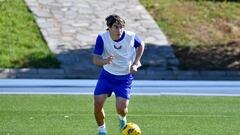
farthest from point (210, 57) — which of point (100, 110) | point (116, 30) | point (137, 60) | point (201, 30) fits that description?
point (116, 30)

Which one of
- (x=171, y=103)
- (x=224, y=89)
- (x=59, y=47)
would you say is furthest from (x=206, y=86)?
(x=59, y=47)

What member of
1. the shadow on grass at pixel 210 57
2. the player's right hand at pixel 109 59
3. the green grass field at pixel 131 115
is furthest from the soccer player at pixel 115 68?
the shadow on grass at pixel 210 57

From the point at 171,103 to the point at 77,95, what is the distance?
236cm

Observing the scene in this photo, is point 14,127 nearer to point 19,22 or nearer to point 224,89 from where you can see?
point 224,89

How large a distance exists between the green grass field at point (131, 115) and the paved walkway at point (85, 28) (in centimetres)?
531

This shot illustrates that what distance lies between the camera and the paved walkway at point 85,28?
21.9 metres

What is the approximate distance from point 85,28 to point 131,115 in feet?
36.2

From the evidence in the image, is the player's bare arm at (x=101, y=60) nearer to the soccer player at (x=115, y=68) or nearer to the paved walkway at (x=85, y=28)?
the soccer player at (x=115, y=68)

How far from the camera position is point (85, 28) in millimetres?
24141

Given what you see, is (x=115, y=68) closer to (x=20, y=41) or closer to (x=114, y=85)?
(x=114, y=85)

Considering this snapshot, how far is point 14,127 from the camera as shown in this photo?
11.4 metres

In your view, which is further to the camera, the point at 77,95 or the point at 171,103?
the point at 77,95

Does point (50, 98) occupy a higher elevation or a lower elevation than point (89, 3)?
higher

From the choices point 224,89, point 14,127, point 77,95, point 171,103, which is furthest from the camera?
point 224,89
